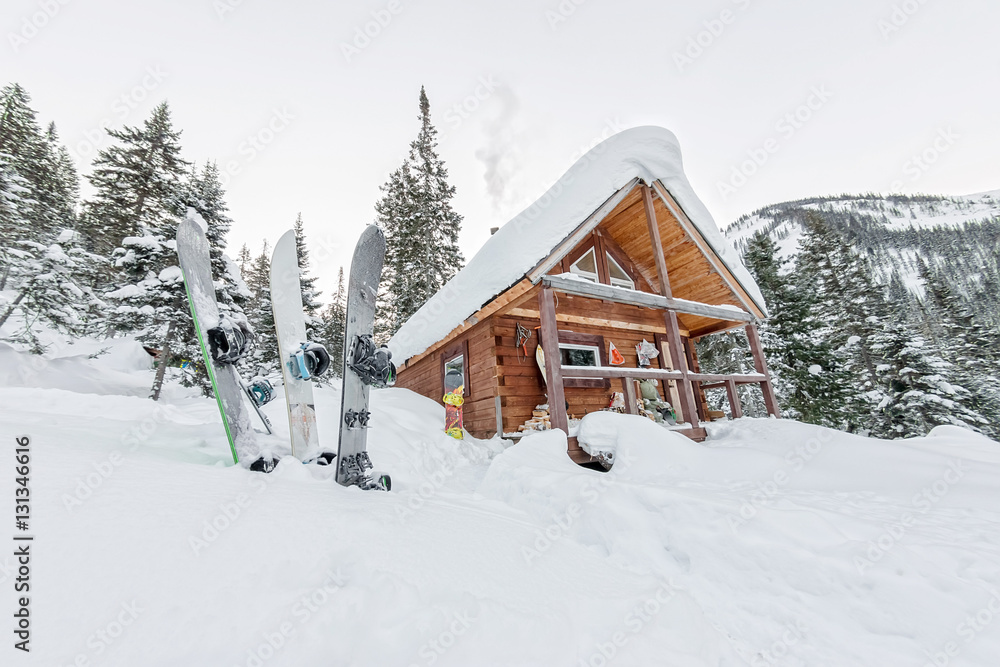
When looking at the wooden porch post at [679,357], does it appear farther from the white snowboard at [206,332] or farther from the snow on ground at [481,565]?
the white snowboard at [206,332]

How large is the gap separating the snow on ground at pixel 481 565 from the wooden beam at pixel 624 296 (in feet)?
10.7

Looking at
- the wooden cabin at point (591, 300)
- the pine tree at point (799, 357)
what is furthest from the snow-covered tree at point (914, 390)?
the wooden cabin at point (591, 300)

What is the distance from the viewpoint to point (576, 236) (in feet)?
20.4

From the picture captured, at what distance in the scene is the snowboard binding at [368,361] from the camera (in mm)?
3232

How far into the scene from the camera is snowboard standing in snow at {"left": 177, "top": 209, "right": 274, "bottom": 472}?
2912 mm

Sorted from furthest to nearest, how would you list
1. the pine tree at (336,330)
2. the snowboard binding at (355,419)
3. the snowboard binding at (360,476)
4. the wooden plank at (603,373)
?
1. the pine tree at (336,330)
2. the wooden plank at (603,373)
3. the snowboard binding at (355,419)
4. the snowboard binding at (360,476)

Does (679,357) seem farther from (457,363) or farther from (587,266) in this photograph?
(457,363)

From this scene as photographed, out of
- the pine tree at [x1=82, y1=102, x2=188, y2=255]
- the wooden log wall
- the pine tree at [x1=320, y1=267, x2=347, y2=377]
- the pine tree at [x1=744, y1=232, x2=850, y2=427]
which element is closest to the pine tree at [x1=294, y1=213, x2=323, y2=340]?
the pine tree at [x1=320, y1=267, x2=347, y2=377]

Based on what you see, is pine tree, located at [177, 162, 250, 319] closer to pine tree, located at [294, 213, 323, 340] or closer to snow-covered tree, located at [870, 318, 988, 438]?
pine tree, located at [294, 213, 323, 340]

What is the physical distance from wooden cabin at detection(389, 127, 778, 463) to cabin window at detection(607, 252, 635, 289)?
0.04 metres

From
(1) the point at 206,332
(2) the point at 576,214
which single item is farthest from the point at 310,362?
(2) the point at 576,214

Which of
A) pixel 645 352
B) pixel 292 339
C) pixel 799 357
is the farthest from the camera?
pixel 799 357

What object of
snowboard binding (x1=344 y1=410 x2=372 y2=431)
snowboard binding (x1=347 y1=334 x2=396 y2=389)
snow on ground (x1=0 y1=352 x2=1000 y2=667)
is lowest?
snow on ground (x1=0 y1=352 x2=1000 y2=667)

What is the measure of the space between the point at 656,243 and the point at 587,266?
218cm
